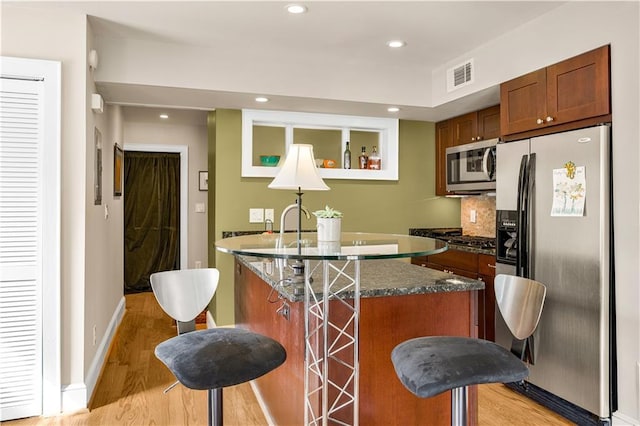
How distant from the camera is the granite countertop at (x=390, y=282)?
2.07 metres

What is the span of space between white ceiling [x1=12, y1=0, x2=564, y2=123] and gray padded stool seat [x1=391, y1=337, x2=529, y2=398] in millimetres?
2048

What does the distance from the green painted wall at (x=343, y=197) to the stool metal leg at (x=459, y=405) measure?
2.94 m

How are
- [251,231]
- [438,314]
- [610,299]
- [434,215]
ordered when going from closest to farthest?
[438,314] < [610,299] < [251,231] < [434,215]

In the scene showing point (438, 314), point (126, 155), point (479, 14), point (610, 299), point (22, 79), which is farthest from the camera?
point (126, 155)

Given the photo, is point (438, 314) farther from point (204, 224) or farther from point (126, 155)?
point (126, 155)

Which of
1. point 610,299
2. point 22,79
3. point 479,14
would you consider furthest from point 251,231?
point 610,299

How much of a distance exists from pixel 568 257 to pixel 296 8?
2.22m

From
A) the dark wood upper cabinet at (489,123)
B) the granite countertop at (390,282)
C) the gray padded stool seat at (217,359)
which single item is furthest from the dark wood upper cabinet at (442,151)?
the gray padded stool seat at (217,359)

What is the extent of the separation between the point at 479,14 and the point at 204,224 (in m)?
4.63

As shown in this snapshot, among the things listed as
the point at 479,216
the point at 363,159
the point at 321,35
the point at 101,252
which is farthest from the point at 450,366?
the point at 479,216

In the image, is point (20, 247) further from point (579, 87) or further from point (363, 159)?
point (579, 87)

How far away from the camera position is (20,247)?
2.72m

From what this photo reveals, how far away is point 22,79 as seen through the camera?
271 centimetres

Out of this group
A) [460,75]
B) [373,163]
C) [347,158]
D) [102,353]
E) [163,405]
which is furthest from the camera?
[373,163]
